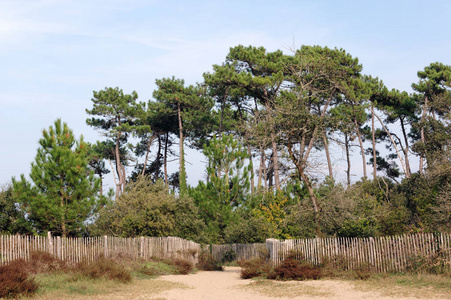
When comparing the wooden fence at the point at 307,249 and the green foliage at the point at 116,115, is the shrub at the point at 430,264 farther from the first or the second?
the green foliage at the point at 116,115

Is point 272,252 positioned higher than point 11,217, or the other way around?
A: point 11,217

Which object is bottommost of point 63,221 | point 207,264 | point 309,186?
point 207,264

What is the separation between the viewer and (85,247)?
23.6 meters

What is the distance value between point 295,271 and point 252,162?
26821 mm

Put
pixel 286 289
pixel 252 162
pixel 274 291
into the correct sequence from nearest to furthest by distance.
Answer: pixel 274 291, pixel 286 289, pixel 252 162

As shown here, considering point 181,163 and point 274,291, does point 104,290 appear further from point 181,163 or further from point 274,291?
point 181,163

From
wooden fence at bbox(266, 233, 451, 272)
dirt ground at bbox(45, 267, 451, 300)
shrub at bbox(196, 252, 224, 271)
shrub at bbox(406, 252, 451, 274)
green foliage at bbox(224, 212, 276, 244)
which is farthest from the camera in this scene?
green foliage at bbox(224, 212, 276, 244)

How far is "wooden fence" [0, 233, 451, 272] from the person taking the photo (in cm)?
1836

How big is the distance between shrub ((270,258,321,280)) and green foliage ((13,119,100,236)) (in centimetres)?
1324

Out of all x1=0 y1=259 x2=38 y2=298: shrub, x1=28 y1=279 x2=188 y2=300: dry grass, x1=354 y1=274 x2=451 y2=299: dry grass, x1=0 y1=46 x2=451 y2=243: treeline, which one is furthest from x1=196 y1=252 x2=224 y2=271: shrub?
x1=0 y1=259 x2=38 y2=298: shrub

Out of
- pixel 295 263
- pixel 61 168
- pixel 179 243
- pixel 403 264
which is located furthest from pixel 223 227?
pixel 403 264

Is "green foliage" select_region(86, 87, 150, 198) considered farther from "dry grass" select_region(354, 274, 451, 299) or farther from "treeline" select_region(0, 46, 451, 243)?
"dry grass" select_region(354, 274, 451, 299)

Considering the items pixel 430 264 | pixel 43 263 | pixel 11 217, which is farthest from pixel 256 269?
pixel 11 217

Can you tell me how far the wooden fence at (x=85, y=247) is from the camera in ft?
71.3
